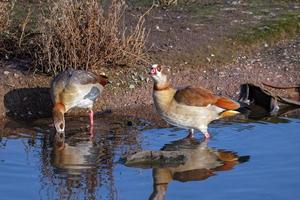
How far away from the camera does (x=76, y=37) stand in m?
12.7

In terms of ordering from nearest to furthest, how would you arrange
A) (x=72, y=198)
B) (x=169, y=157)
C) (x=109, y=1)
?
(x=72, y=198)
(x=169, y=157)
(x=109, y=1)

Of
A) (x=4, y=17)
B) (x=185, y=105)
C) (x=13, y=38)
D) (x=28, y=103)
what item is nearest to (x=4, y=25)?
(x=4, y=17)

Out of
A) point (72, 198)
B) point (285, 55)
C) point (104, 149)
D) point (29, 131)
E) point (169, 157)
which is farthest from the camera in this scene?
point (285, 55)

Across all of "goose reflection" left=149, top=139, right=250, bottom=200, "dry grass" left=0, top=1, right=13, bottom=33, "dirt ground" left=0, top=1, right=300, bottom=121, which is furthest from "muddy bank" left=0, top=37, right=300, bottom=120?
"goose reflection" left=149, top=139, right=250, bottom=200

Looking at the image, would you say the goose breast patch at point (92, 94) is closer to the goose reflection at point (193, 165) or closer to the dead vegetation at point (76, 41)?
the dead vegetation at point (76, 41)

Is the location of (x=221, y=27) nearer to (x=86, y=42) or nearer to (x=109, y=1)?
(x=109, y=1)

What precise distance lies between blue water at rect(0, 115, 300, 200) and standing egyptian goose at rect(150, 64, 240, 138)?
26 centimetres

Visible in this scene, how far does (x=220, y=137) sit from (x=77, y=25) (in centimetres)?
299

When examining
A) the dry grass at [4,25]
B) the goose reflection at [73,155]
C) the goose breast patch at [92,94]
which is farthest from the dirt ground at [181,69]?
the goose reflection at [73,155]

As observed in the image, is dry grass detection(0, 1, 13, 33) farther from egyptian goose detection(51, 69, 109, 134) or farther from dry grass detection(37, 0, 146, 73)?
egyptian goose detection(51, 69, 109, 134)

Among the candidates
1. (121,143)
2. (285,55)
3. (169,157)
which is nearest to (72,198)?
(169,157)

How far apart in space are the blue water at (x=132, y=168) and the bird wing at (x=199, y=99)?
0.39 metres

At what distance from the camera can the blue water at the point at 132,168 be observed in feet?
29.0

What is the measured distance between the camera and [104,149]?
35.1 ft
